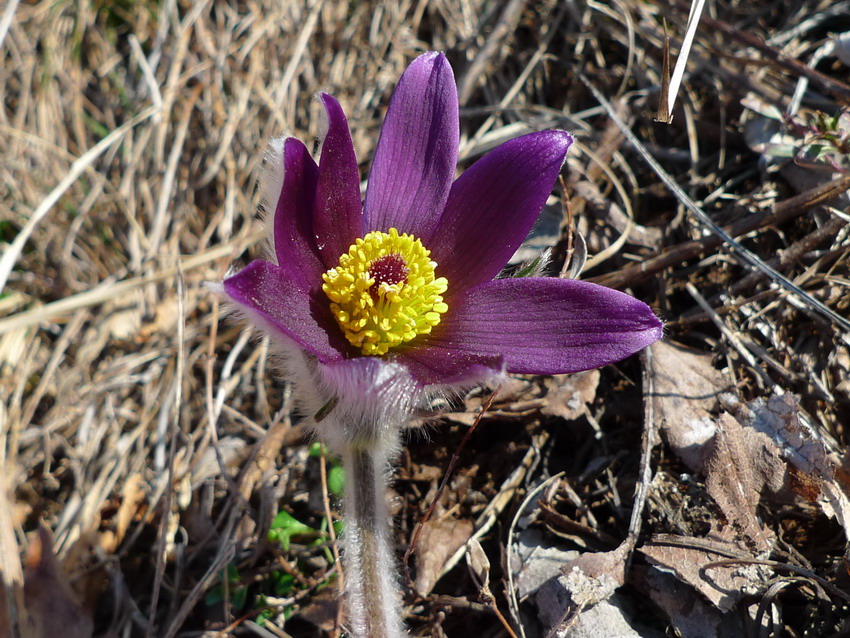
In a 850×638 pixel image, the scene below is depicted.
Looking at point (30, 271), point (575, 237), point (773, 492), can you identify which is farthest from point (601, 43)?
point (30, 271)

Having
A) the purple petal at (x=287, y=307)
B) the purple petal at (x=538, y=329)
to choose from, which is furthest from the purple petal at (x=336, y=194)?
the purple petal at (x=538, y=329)

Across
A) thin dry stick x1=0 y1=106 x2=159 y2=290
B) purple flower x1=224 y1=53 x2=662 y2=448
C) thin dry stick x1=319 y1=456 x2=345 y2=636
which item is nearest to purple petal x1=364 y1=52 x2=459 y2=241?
purple flower x1=224 y1=53 x2=662 y2=448

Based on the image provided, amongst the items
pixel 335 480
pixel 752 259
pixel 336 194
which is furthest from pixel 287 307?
pixel 752 259

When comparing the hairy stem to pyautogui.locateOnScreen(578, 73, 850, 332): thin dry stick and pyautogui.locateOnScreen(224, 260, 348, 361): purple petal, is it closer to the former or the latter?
pyautogui.locateOnScreen(224, 260, 348, 361): purple petal

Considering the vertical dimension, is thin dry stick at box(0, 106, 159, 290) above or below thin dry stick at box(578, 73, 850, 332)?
above

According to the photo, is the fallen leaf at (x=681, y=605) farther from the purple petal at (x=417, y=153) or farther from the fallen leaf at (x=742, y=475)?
the purple petal at (x=417, y=153)

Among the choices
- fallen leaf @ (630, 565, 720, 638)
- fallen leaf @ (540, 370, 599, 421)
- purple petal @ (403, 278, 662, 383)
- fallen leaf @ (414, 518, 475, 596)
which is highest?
purple petal @ (403, 278, 662, 383)

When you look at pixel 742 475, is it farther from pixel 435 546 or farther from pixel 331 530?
pixel 331 530
